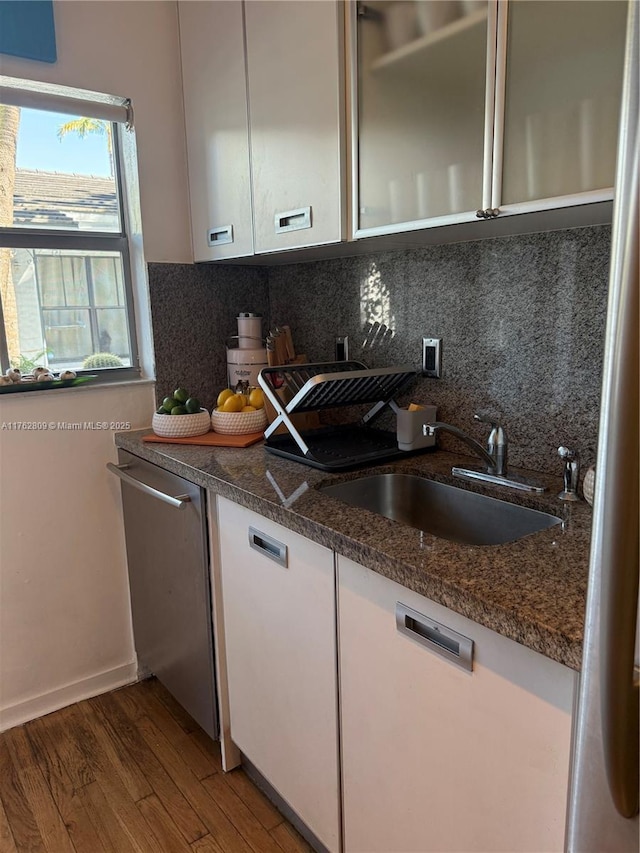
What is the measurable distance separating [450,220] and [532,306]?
1.18 feet

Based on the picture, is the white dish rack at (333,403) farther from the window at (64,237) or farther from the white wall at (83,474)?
the window at (64,237)

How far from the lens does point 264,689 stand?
1.48 meters

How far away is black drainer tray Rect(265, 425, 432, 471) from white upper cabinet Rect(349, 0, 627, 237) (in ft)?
1.87

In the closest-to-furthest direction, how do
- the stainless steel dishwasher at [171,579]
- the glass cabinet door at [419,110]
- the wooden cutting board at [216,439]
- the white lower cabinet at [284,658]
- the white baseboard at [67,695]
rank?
the glass cabinet door at [419,110], the white lower cabinet at [284,658], the stainless steel dishwasher at [171,579], the wooden cutting board at [216,439], the white baseboard at [67,695]

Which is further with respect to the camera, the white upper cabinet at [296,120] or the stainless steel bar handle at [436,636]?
the white upper cabinet at [296,120]

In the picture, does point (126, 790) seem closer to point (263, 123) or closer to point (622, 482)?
point (622, 482)

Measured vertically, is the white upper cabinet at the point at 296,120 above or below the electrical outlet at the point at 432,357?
above

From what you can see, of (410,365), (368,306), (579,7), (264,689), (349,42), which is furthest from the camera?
(368,306)

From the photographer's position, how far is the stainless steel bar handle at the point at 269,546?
132 cm

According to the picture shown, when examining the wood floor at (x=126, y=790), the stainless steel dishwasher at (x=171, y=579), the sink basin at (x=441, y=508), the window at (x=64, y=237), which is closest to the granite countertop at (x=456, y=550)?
the sink basin at (x=441, y=508)

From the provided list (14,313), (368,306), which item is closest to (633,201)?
(368,306)

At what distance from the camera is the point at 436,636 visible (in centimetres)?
99

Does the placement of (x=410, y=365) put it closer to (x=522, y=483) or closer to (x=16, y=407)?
(x=522, y=483)

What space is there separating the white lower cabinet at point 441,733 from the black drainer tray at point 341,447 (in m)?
0.43
